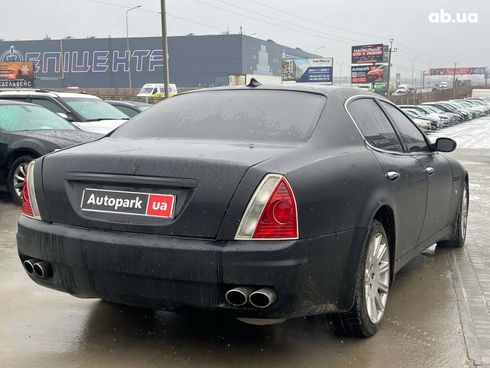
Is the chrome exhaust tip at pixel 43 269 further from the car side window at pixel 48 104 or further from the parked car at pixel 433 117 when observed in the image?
the parked car at pixel 433 117

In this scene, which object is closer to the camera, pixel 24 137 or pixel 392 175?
pixel 392 175

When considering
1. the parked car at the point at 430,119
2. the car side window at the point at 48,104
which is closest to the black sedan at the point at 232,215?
the car side window at the point at 48,104

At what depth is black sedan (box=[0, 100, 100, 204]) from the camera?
7.81 meters

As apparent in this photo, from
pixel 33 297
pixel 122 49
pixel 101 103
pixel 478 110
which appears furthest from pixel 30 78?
pixel 33 297

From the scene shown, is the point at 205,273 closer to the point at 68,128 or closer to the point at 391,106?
the point at 391,106

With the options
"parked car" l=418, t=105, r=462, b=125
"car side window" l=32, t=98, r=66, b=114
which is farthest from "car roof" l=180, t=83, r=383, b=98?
"parked car" l=418, t=105, r=462, b=125

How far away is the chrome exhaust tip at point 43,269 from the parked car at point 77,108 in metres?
7.55

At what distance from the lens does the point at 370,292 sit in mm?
3553

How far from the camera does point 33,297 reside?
4270mm

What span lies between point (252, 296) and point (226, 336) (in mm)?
823

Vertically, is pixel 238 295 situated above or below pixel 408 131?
below

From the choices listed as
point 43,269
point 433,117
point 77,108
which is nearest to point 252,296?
point 43,269

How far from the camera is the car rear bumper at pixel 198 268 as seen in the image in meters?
2.82

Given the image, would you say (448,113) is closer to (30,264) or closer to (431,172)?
(431,172)
